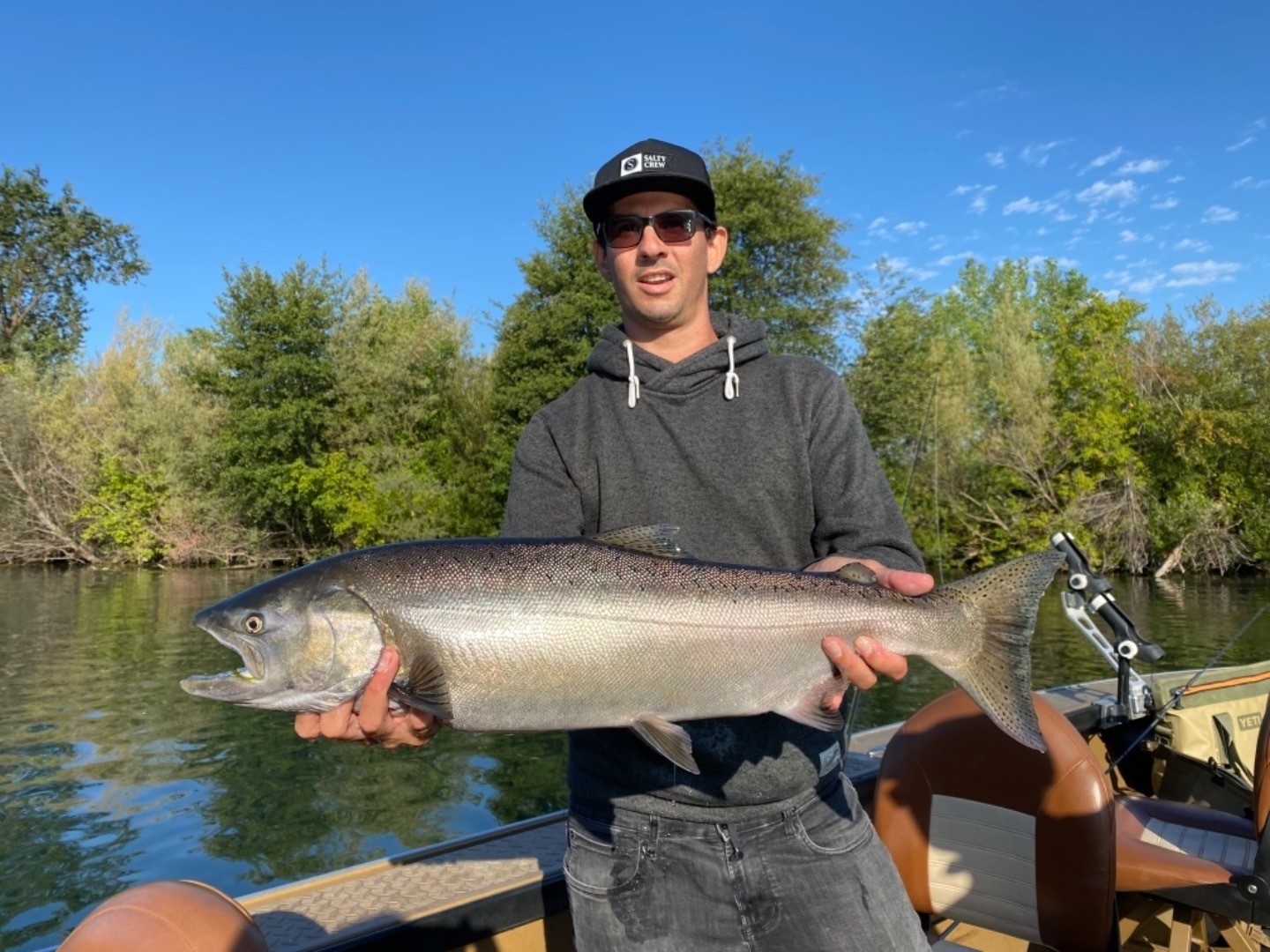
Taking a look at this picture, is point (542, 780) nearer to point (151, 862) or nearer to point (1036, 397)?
point (151, 862)

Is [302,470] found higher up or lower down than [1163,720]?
higher up

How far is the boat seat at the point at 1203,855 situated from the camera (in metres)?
3.89

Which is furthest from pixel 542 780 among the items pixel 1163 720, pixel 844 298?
pixel 844 298

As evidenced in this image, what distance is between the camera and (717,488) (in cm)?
296

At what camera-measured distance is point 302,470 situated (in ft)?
137

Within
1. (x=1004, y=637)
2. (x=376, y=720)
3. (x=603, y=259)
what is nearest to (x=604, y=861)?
(x=376, y=720)

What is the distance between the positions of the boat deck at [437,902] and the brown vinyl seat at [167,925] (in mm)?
626

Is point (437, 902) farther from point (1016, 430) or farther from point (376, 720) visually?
point (1016, 430)

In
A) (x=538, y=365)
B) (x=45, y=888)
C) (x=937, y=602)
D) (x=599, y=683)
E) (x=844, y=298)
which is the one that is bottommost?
(x=45, y=888)

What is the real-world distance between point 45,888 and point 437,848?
18.8ft

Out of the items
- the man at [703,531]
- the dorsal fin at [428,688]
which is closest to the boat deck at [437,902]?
the man at [703,531]

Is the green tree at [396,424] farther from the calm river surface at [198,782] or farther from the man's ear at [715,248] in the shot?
the man's ear at [715,248]

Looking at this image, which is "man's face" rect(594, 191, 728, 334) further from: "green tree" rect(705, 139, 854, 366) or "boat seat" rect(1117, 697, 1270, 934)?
"green tree" rect(705, 139, 854, 366)

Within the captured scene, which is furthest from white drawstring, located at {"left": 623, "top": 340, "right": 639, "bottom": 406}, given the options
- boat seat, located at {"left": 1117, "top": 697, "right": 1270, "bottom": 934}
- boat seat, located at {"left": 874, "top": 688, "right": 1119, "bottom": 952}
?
boat seat, located at {"left": 1117, "top": 697, "right": 1270, "bottom": 934}
